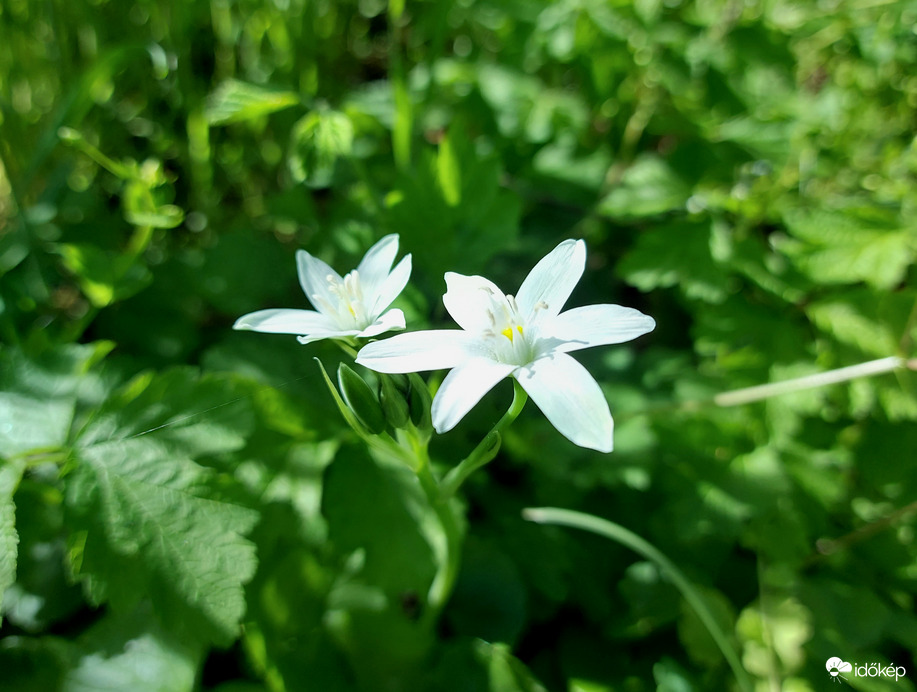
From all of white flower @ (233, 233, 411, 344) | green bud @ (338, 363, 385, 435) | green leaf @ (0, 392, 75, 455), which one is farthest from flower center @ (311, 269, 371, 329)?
green leaf @ (0, 392, 75, 455)

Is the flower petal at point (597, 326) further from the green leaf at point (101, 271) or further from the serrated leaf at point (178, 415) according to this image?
the green leaf at point (101, 271)

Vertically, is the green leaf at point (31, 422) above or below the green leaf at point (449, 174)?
below

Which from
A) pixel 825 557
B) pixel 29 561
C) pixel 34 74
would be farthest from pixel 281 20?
pixel 825 557

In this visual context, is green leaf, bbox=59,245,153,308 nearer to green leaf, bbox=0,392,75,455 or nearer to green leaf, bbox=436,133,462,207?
green leaf, bbox=0,392,75,455

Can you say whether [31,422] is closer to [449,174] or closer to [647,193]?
[449,174]

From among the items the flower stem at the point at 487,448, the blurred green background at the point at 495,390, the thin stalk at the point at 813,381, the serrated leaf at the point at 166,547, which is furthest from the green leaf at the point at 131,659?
the thin stalk at the point at 813,381

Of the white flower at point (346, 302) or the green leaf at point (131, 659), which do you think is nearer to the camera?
the white flower at point (346, 302)

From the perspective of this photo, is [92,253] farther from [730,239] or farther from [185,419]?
[730,239]
